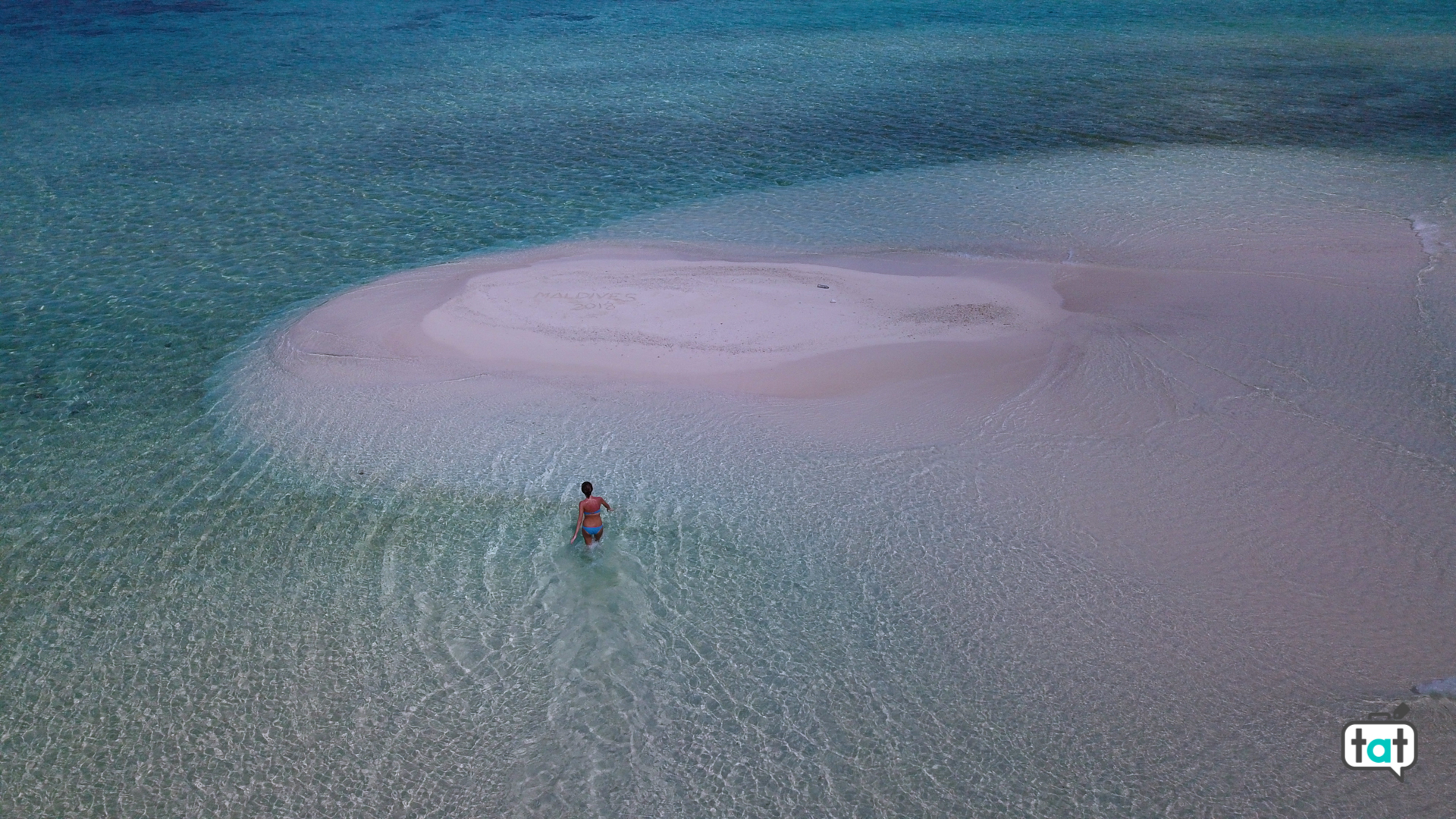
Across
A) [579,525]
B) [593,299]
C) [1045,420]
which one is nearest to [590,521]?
[579,525]

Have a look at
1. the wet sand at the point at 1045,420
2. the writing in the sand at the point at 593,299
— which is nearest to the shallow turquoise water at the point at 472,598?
the wet sand at the point at 1045,420

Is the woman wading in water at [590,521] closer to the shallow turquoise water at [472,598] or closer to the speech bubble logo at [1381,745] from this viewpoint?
the shallow turquoise water at [472,598]

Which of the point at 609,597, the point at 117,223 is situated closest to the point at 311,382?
the point at 609,597

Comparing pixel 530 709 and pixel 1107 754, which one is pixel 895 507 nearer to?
pixel 1107 754

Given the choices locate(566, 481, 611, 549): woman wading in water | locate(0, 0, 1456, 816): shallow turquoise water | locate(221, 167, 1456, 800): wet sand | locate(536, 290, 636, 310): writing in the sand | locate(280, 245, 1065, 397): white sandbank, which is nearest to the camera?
locate(0, 0, 1456, 816): shallow turquoise water

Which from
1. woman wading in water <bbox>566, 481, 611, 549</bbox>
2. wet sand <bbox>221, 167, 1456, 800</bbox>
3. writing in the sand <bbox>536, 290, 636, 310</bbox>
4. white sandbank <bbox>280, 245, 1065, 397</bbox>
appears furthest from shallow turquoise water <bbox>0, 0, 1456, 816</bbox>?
writing in the sand <bbox>536, 290, 636, 310</bbox>

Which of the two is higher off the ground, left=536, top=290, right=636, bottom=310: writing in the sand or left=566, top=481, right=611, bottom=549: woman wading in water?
left=536, top=290, right=636, bottom=310: writing in the sand

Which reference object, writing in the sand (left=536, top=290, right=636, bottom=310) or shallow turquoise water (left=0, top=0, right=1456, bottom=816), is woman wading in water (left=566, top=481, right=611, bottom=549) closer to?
shallow turquoise water (left=0, top=0, right=1456, bottom=816)
